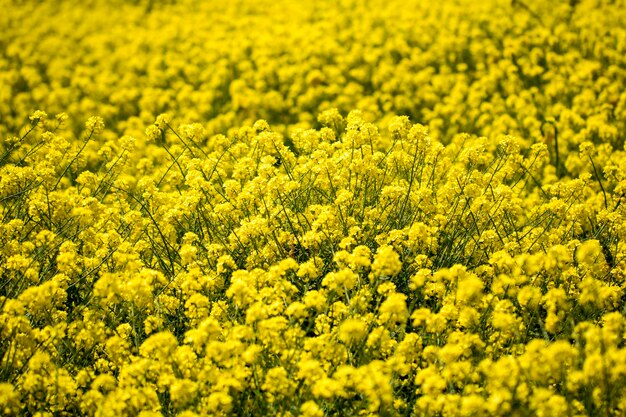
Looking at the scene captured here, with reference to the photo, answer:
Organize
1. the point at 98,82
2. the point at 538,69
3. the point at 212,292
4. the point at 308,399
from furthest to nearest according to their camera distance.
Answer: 1. the point at 98,82
2. the point at 538,69
3. the point at 212,292
4. the point at 308,399

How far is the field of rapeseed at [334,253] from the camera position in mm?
3469

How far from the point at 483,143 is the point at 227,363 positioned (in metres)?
2.87

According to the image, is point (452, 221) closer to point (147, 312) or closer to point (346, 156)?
point (346, 156)

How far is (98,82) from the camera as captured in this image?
1061 cm

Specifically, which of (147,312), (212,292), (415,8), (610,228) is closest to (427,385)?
(212,292)

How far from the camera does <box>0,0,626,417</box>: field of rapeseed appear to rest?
3.47 metres

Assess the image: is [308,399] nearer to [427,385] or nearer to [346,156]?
[427,385]

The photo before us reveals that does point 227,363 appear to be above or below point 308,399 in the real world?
above

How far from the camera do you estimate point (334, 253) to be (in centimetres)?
446

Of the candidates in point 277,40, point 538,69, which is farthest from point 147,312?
point 277,40

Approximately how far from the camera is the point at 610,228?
5.09 metres

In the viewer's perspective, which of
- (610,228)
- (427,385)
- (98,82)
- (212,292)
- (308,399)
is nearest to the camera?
(427,385)

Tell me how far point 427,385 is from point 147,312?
201cm

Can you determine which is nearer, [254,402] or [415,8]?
[254,402]
